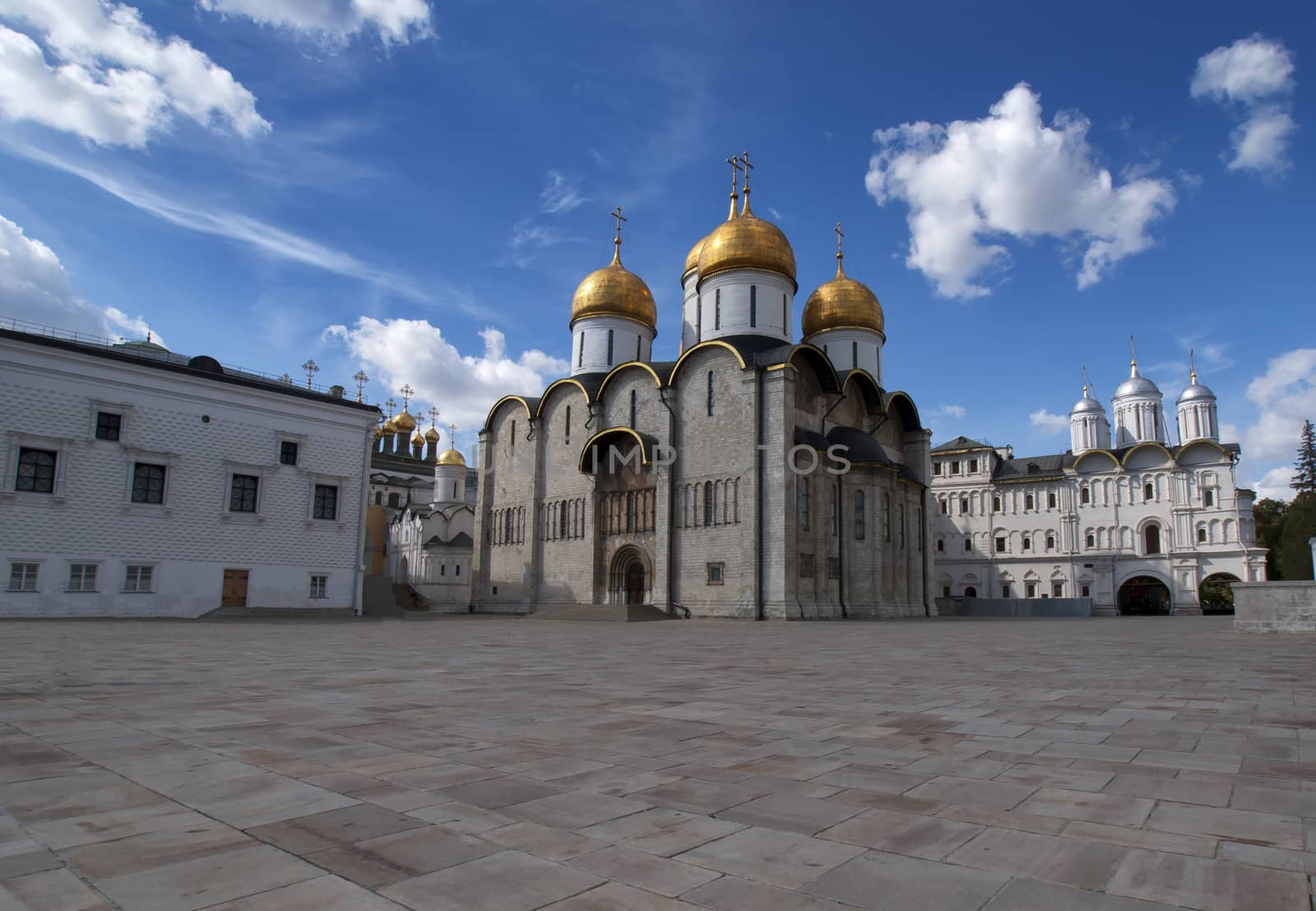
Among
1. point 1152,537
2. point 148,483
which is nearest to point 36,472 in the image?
point 148,483

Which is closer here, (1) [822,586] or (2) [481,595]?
(1) [822,586]

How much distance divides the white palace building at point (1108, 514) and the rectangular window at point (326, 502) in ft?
115

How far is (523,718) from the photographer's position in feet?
20.1

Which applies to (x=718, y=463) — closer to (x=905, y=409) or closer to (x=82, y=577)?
(x=905, y=409)

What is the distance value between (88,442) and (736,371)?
2185 centimetres

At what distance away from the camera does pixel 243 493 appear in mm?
28875

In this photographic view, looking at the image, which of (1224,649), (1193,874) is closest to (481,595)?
(1224,649)

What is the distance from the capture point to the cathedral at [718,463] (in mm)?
30188

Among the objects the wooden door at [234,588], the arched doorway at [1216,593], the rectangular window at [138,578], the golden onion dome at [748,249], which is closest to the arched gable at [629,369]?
the golden onion dome at [748,249]

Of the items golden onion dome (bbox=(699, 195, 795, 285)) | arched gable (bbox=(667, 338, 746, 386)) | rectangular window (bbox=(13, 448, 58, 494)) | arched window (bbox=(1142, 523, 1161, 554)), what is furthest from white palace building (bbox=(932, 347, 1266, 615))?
rectangular window (bbox=(13, 448, 58, 494))

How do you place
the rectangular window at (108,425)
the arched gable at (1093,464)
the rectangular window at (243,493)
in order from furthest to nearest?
the arched gable at (1093,464) < the rectangular window at (243,493) < the rectangular window at (108,425)

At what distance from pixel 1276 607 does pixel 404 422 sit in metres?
65.6

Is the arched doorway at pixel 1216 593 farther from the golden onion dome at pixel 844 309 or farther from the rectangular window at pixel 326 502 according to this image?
the rectangular window at pixel 326 502

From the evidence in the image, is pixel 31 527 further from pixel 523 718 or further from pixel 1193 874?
pixel 1193 874
